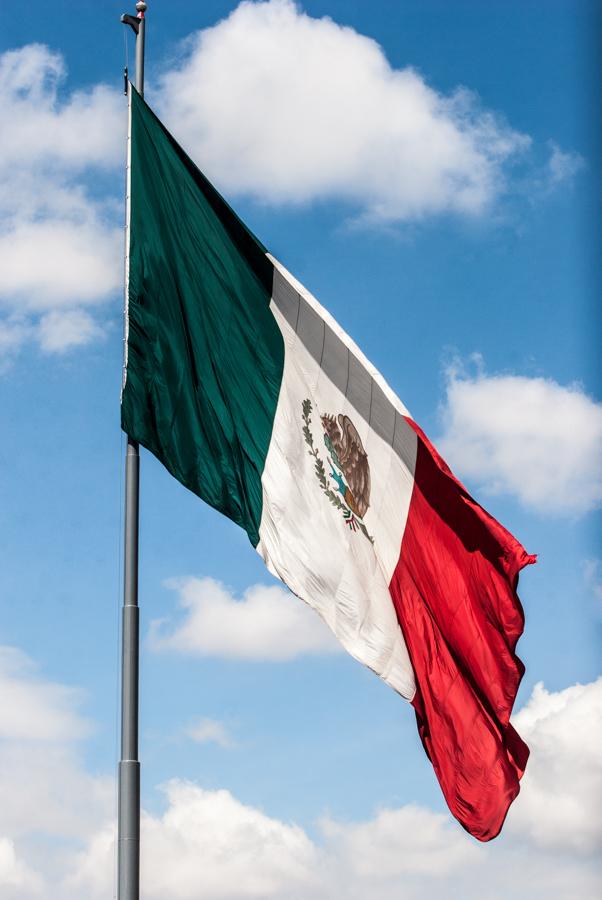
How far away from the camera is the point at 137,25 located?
14125mm

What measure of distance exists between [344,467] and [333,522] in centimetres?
98

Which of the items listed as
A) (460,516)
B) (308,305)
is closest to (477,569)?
(460,516)

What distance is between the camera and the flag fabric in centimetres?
1323

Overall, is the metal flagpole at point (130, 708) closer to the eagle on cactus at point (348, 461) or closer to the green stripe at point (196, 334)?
the green stripe at point (196, 334)

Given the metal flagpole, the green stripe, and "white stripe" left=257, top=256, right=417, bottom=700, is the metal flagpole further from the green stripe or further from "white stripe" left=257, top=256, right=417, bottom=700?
"white stripe" left=257, top=256, right=417, bottom=700

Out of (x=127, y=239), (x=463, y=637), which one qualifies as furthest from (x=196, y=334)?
(x=463, y=637)

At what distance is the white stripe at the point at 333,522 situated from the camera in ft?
45.6

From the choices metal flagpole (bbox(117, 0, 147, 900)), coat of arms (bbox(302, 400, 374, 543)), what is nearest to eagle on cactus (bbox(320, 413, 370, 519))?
coat of arms (bbox(302, 400, 374, 543))

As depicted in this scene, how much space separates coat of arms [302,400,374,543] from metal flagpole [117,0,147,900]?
3.12 m

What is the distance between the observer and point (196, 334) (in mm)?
13617

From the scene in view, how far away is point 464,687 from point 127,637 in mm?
5461

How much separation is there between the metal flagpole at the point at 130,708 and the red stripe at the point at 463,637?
452 centimetres

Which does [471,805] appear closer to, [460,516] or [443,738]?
[443,738]

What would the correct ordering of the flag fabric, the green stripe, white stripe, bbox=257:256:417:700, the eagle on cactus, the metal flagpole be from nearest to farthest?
1. the metal flagpole
2. the green stripe
3. the flag fabric
4. white stripe, bbox=257:256:417:700
5. the eagle on cactus
